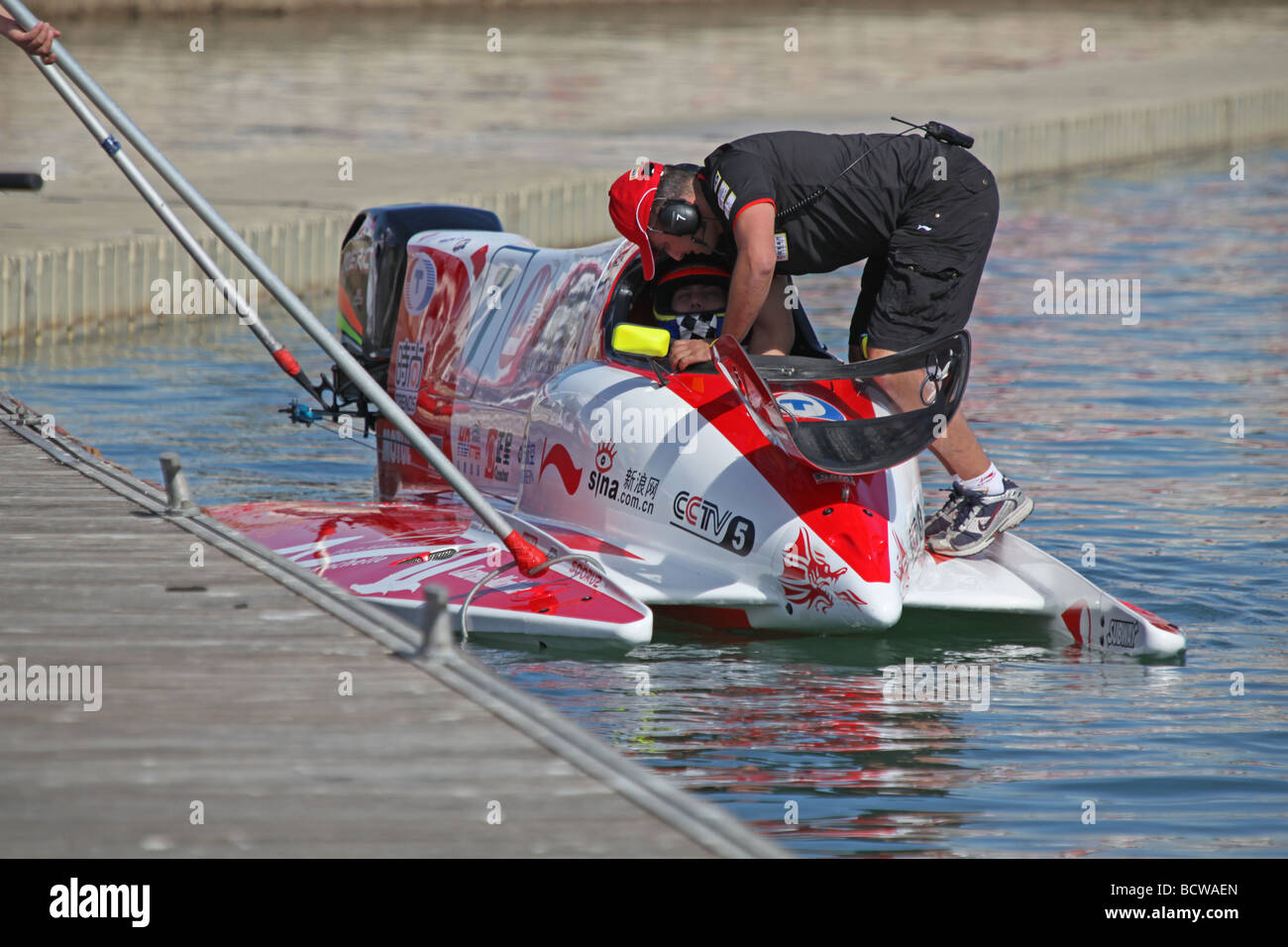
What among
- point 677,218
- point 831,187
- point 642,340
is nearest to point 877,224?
point 831,187

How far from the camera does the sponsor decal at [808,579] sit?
621 centimetres

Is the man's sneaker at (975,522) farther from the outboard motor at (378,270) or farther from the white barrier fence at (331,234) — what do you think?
the white barrier fence at (331,234)

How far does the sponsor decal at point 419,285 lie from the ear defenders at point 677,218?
220 centimetres

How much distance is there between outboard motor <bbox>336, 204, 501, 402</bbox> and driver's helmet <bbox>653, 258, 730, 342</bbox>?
6.96 feet

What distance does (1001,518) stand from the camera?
6.89 meters

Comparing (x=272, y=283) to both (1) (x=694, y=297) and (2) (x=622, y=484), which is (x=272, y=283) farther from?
(1) (x=694, y=297)

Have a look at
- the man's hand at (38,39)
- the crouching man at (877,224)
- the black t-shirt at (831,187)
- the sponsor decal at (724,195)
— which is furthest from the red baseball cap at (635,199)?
the man's hand at (38,39)

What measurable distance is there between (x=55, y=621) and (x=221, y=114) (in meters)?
17.6

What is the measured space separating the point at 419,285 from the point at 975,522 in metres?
3.14

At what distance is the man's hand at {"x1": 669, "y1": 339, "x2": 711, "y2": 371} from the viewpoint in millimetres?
6660

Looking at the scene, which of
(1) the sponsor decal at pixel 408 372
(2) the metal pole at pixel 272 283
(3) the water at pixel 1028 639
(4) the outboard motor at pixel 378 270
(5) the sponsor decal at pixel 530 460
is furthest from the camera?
(4) the outboard motor at pixel 378 270

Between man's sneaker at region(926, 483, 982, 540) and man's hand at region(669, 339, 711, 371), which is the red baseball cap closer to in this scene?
man's hand at region(669, 339, 711, 371)

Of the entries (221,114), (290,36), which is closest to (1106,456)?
(221,114)
